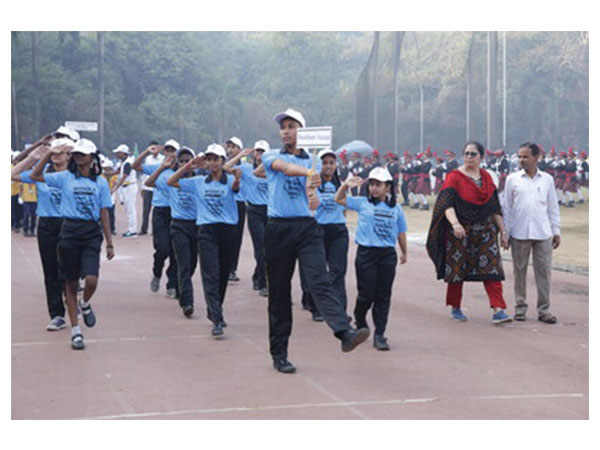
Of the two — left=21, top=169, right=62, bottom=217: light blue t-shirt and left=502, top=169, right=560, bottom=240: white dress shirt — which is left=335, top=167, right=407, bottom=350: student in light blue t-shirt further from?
left=21, top=169, right=62, bottom=217: light blue t-shirt

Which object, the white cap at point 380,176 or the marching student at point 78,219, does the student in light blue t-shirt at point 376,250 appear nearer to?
the white cap at point 380,176

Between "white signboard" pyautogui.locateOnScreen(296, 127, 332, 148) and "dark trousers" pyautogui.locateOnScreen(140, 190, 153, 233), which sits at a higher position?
"white signboard" pyautogui.locateOnScreen(296, 127, 332, 148)

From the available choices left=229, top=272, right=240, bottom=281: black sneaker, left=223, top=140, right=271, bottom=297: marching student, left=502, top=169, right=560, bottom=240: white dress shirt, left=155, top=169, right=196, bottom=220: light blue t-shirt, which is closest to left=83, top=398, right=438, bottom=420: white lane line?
left=502, top=169, right=560, bottom=240: white dress shirt

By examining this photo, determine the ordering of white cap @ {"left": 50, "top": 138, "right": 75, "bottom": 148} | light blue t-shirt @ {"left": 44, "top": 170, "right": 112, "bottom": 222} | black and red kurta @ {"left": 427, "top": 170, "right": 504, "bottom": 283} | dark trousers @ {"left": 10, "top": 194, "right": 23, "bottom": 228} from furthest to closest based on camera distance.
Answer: dark trousers @ {"left": 10, "top": 194, "right": 23, "bottom": 228} → black and red kurta @ {"left": 427, "top": 170, "right": 504, "bottom": 283} → white cap @ {"left": 50, "top": 138, "right": 75, "bottom": 148} → light blue t-shirt @ {"left": 44, "top": 170, "right": 112, "bottom": 222}

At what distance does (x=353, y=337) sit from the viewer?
675 cm

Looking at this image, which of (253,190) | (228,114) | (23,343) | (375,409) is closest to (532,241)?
(253,190)

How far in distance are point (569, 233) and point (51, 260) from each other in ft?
47.7

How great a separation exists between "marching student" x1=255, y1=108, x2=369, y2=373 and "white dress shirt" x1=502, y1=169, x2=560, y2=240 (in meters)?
3.23

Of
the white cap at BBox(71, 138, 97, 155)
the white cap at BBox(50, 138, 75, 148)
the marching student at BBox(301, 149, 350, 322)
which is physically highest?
the white cap at BBox(50, 138, 75, 148)

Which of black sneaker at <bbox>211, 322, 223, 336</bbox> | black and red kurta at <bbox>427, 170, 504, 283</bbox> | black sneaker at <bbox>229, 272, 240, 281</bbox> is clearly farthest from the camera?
black sneaker at <bbox>229, 272, 240, 281</bbox>

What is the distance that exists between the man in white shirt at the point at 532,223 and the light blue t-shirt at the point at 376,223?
1723 mm

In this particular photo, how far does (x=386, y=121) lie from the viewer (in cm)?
4762

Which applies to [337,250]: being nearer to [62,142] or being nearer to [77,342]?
[77,342]

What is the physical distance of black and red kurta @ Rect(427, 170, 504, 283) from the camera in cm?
937
